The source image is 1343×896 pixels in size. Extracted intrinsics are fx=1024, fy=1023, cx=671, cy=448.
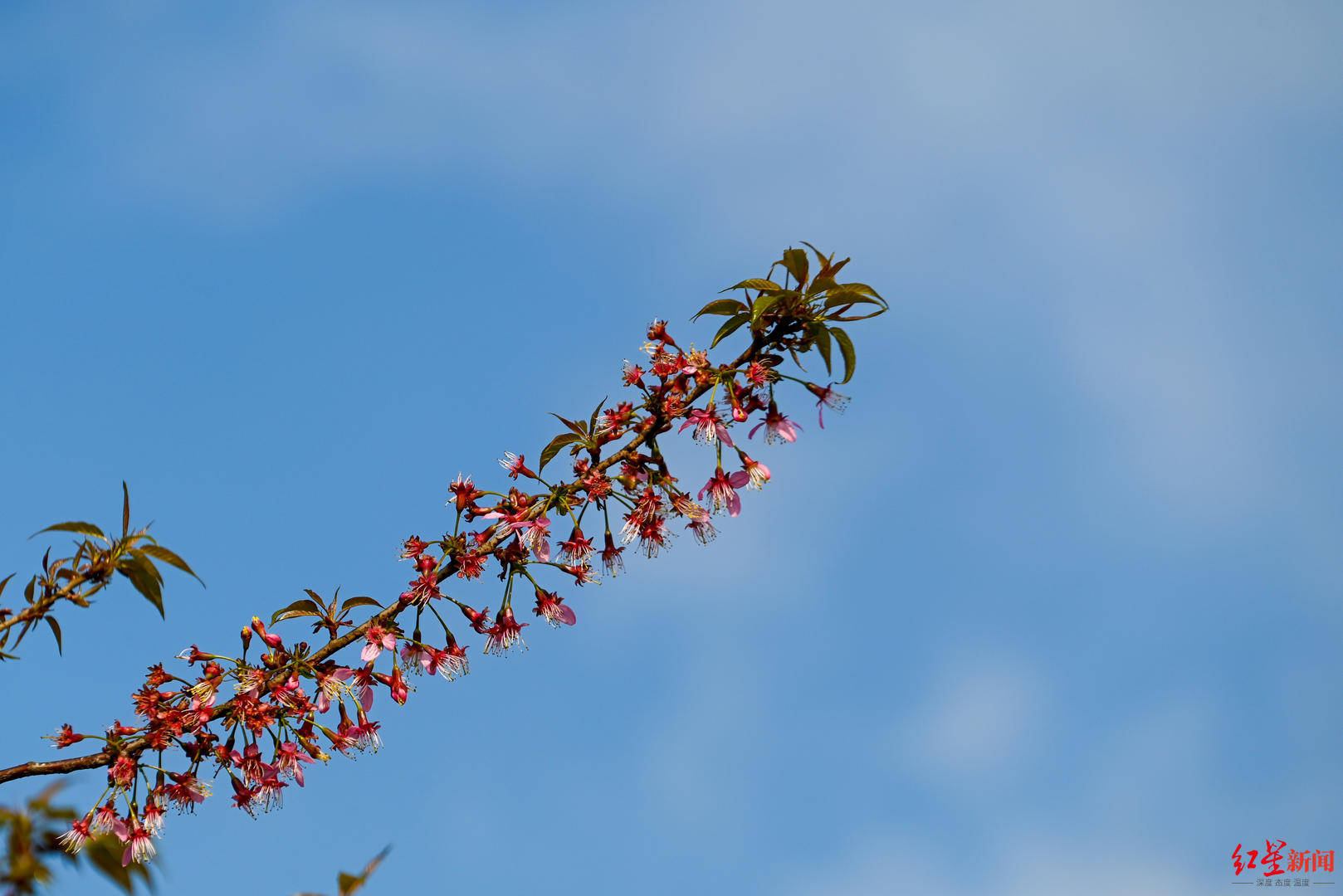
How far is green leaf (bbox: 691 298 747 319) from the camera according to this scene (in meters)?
4.10

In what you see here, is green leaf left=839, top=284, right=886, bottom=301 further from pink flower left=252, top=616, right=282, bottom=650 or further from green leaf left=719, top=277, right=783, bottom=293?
pink flower left=252, top=616, right=282, bottom=650

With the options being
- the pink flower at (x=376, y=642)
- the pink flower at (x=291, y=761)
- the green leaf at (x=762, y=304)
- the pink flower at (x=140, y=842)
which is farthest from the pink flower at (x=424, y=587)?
the green leaf at (x=762, y=304)

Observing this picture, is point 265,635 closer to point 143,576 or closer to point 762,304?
point 143,576

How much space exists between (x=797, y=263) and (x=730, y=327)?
395 millimetres

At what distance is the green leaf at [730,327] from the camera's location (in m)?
4.16

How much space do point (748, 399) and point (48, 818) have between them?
2.83m

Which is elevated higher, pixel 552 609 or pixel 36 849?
pixel 552 609

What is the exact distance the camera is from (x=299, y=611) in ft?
12.9

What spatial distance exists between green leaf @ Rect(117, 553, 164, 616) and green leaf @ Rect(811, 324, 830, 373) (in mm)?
2571

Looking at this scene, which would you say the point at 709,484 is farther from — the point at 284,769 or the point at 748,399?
the point at 284,769

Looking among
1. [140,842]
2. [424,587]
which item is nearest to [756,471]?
[424,587]

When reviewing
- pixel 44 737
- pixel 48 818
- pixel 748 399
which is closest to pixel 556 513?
pixel 748 399

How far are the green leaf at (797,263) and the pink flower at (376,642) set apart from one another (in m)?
2.09

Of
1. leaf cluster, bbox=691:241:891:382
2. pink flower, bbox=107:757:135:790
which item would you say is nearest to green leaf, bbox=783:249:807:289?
leaf cluster, bbox=691:241:891:382
